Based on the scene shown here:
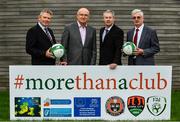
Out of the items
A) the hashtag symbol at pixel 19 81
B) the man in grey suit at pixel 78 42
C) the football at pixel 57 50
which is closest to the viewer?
the football at pixel 57 50

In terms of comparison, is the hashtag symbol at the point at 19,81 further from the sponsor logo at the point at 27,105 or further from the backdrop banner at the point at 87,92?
the sponsor logo at the point at 27,105

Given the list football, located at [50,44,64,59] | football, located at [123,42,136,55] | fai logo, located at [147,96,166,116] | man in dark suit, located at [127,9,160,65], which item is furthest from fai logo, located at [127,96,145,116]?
football, located at [50,44,64,59]

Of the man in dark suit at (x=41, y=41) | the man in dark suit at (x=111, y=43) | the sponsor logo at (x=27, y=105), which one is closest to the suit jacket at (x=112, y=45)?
the man in dark suit at (x=111, y=43)

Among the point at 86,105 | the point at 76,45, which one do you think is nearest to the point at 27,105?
the point at 86,105

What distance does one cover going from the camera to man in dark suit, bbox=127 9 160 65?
26.9 feet

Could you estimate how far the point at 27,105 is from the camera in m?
8.10

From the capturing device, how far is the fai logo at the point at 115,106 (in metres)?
8.11

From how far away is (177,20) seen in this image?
1280cm

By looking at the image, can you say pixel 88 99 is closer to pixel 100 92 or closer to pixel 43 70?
pixel 100 92

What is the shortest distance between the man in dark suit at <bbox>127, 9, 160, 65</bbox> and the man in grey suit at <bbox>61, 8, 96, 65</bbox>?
0.68 metres

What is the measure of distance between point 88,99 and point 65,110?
387mm

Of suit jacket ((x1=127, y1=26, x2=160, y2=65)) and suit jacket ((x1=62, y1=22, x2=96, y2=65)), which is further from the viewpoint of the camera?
suit jacket ((x1=62, y1=22, x2=96, y2=65))

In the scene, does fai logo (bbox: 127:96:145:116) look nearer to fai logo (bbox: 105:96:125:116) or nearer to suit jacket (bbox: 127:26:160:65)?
fai logo (bbox: 105:96:125:116)

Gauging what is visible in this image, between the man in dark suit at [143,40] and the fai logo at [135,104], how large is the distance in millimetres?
586
